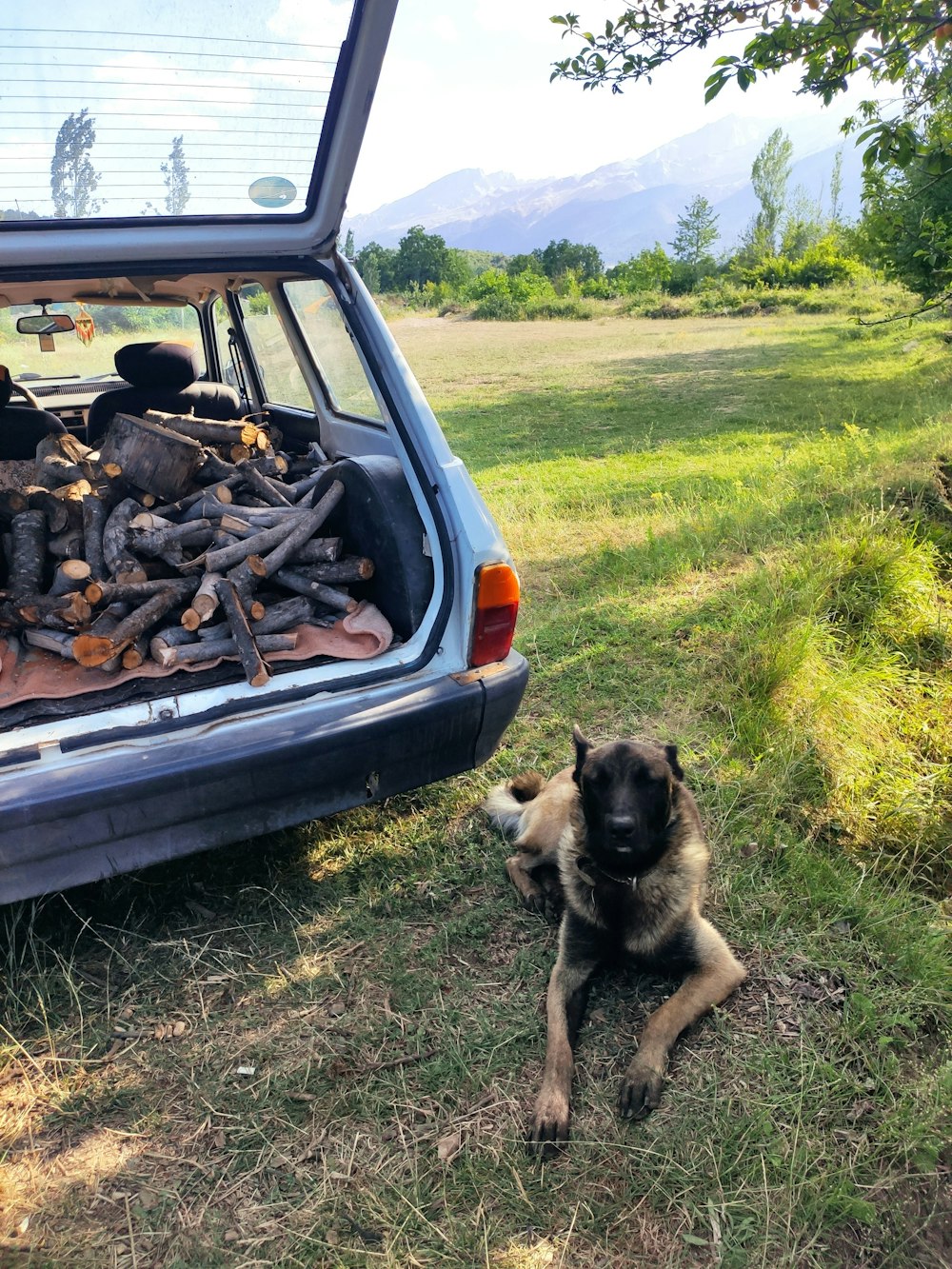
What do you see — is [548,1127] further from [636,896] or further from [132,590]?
[132,590]

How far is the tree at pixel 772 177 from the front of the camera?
203 ft

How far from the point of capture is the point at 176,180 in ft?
8.29

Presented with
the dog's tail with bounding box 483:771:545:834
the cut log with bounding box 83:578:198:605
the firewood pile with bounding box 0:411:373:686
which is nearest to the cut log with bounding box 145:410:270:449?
the firewood pile with bounding box 0:411:373:686

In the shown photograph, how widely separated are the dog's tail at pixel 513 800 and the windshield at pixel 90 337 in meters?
3.22

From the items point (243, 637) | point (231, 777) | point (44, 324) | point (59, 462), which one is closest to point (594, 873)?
point (231, 777)

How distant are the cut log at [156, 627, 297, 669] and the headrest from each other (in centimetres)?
208

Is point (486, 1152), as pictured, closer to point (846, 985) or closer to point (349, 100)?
point (846, 985)

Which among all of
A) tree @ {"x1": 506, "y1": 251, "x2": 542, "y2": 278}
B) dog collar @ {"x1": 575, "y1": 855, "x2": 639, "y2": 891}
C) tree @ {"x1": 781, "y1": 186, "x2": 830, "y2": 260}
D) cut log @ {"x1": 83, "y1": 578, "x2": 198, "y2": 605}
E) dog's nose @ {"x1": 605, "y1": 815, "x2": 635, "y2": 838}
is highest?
tree @ {"x1": 781, "y1": 186, "x2": 830, "y2": 260}

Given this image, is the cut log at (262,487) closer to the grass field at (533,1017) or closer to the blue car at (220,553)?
the blue car at (220,553)

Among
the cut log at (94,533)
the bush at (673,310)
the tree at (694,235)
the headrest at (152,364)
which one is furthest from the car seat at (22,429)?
the tree at (694,235)

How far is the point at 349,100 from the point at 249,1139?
2766 mm

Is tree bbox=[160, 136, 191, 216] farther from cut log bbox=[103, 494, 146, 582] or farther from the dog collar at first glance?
the dog collar

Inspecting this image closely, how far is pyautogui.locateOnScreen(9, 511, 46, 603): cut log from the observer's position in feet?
10.2

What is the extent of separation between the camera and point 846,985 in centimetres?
238
